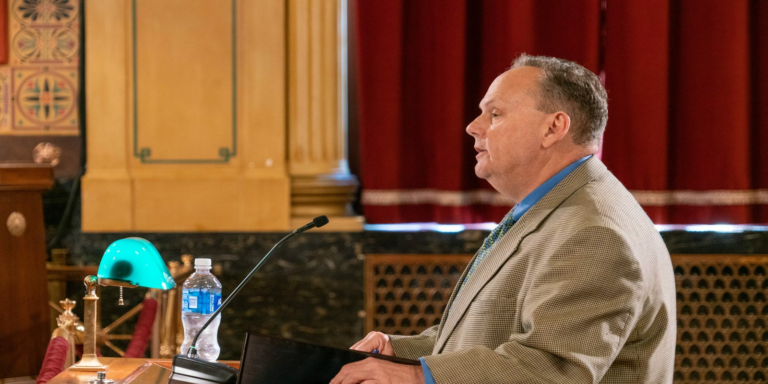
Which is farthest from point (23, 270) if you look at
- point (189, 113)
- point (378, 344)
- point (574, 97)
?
point (574, 97)

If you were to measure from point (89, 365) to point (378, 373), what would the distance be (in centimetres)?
98

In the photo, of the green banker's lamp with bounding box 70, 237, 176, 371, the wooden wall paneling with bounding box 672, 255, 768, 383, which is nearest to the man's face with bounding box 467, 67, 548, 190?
the green banker's lamp with bounding box 70, 237, 176, 371

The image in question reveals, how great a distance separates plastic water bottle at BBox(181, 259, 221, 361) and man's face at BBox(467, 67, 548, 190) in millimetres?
990

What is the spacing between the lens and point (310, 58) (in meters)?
3.46

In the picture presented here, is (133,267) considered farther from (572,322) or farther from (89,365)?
(572,322)

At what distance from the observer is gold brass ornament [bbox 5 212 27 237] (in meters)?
3.11

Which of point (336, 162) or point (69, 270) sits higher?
point (336, 162)

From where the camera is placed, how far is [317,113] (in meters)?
3.48

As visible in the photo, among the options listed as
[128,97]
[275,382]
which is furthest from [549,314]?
[128,97]

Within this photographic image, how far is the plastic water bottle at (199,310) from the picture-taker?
237 cm

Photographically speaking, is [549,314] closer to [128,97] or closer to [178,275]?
[178,275]

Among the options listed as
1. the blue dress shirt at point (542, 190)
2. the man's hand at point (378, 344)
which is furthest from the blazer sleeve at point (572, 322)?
the man's hand at point (378, 344)

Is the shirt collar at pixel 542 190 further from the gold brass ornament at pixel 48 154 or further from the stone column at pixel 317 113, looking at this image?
the gold brass ornament at pixel 48 154

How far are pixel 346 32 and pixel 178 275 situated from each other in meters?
1.46
